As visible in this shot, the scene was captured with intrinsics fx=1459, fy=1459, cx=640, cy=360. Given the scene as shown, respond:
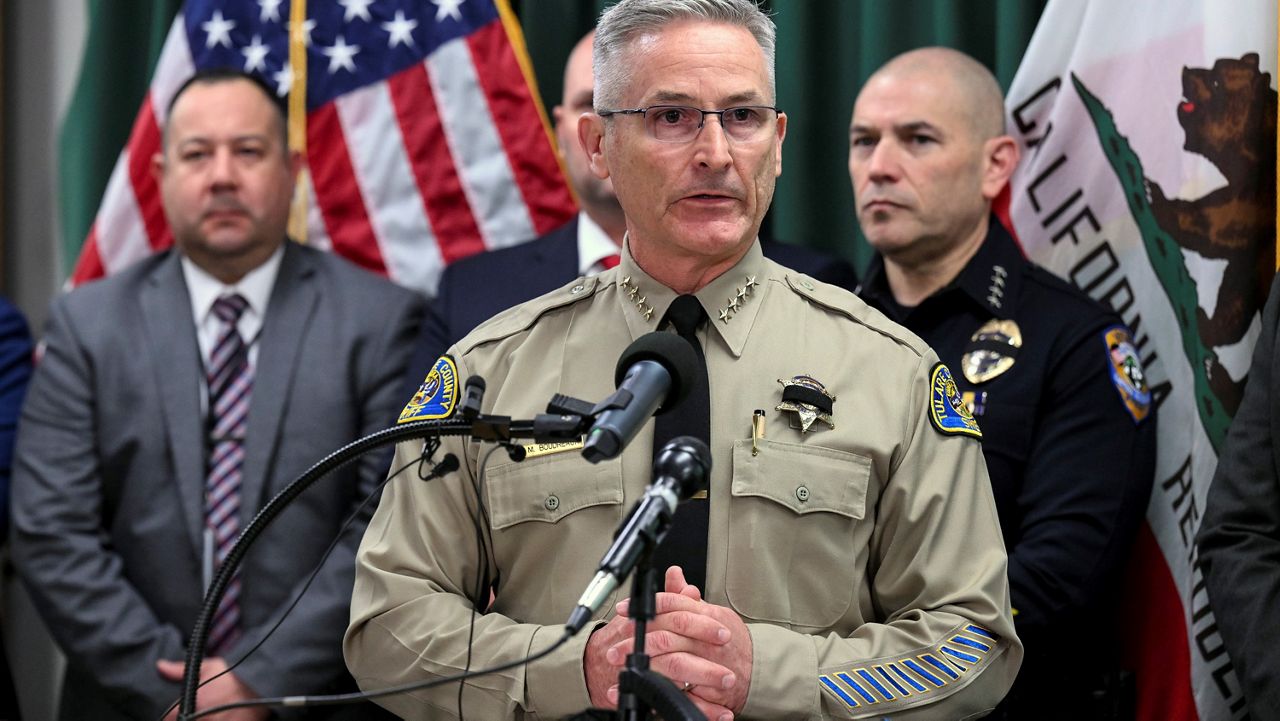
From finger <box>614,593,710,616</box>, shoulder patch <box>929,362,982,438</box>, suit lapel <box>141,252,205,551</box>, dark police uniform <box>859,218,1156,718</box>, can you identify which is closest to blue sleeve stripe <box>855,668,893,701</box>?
finger <box>614,593,710,616</box>

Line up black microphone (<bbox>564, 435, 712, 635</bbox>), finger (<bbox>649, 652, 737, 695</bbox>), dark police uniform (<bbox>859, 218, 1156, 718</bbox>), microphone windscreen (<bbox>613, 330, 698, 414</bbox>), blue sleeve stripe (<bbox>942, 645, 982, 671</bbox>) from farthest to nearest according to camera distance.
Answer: dark police uniform (<bbox>859, 218, 1156, 718</bbox>) → blue sleeve stripe (<bbox>942, 645, 982, 671</bbox>) → finger (<bbox>649, 652, 737, 695</bbox>) → microphone windscreen (<bbox>613, 330, 698, 414</bbox>) → black microphone (<bbox>564, 435, 712, 635</bbox>)

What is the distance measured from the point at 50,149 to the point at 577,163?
5.90ft

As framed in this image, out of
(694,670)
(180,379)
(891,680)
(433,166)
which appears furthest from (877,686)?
(433,166)

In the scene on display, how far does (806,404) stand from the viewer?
182cm

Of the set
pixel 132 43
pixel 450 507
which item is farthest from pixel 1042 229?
pixel 132 43

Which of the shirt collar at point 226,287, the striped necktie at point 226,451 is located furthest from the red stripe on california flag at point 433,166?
the striped necktie at point 226,451

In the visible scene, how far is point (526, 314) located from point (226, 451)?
1386 mm

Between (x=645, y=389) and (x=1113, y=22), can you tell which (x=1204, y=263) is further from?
(x=645, y=389)

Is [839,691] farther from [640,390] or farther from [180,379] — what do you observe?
[180,379]

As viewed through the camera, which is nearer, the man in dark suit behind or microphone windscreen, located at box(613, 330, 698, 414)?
microphone windscreen, located at box(613, 330, 698, 414)

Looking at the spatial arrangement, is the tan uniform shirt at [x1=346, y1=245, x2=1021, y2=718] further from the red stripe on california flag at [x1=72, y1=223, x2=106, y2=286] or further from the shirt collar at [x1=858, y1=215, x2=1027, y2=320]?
the red stripe on california flag at [x1=72, y1=223, x2=106, y2=286]

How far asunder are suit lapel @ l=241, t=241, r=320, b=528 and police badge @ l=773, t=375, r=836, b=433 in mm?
1530

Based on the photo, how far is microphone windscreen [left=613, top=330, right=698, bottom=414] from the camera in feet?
4.71

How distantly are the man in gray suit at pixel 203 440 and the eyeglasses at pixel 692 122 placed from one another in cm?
139
